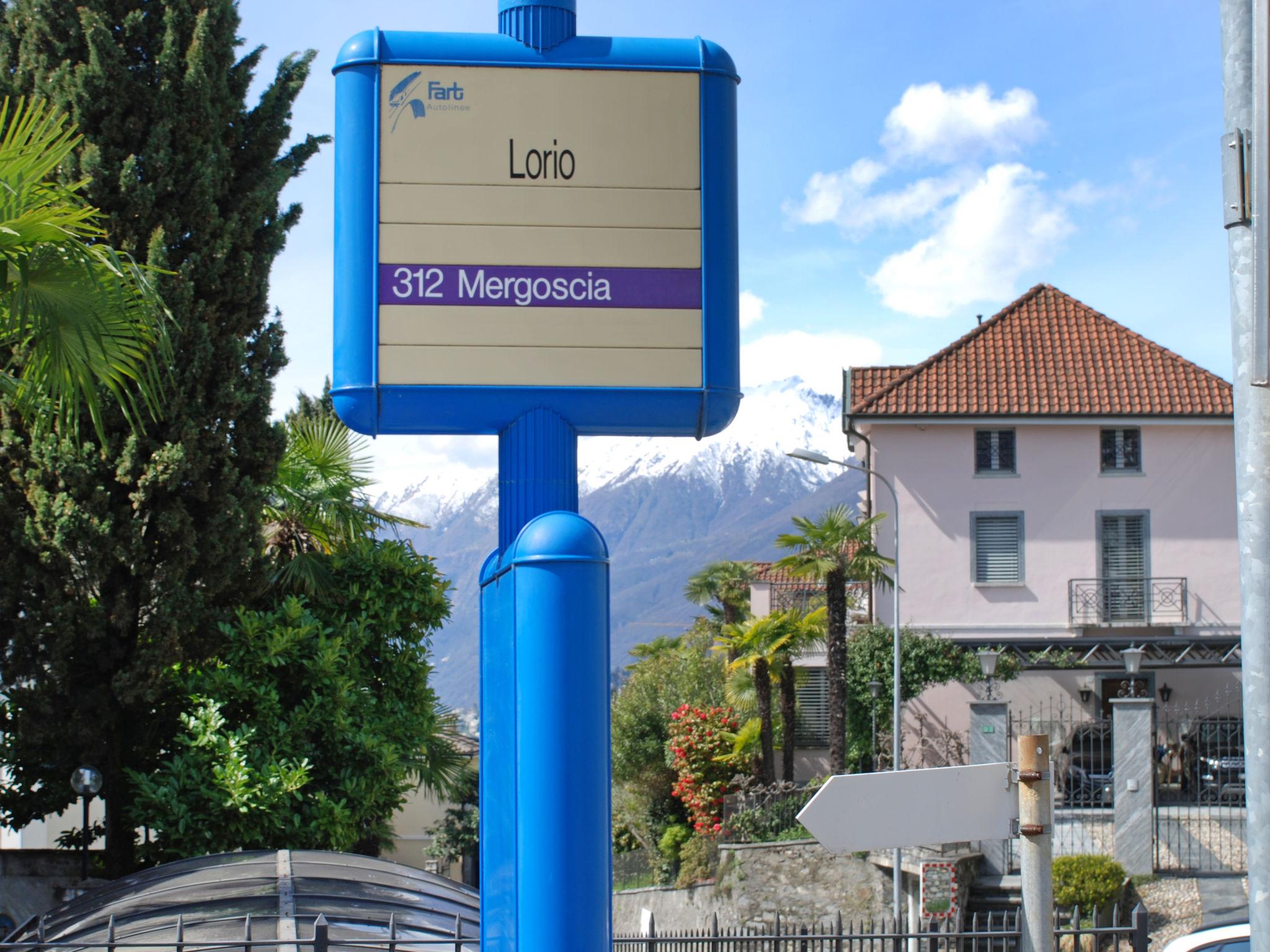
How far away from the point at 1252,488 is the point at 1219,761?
19880 millimetres

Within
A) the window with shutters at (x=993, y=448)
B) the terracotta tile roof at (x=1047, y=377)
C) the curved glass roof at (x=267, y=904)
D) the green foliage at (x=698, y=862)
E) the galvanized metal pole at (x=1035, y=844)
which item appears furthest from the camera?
the window with shutters at (x=993, y=448)

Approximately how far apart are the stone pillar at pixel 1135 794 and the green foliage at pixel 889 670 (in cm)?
950

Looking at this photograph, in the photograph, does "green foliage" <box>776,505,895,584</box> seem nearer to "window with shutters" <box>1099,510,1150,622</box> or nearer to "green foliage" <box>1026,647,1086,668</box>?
"green foliage" <box>1026,647,1086,668</box>

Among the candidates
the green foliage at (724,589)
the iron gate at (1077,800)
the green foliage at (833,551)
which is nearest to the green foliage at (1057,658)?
the iron gate at (1077,800)

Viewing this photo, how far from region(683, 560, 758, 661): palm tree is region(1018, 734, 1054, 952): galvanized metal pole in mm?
40544

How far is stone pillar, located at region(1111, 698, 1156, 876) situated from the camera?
20391 mm

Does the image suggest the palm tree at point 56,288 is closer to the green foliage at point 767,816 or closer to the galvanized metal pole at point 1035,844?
the galvanized metal pole at point 1035,844

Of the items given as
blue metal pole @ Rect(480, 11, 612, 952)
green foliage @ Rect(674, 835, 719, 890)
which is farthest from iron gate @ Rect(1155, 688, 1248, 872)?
blue metal pole @ Rect(480, 11, 612, 952)

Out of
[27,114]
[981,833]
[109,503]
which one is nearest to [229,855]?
[109,503]

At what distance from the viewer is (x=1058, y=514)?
3322cm

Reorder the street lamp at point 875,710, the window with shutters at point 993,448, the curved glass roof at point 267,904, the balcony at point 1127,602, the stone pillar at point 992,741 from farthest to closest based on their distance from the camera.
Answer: the window with shutters at point 993,448, the balcony at point 1127,602, the street lamp at point 875,710, the stone pillar at point 992,741, the curved glass roof at point 267,904

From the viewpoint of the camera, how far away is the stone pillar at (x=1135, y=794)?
20.4 m

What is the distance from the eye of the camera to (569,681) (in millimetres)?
3678

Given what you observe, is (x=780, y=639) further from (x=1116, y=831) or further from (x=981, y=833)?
(x=981, y=833)
